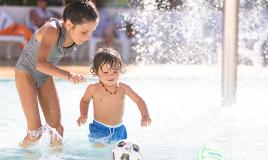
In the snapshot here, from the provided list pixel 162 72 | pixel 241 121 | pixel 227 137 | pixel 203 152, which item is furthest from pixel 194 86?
pixel 203 152

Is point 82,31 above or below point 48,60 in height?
above

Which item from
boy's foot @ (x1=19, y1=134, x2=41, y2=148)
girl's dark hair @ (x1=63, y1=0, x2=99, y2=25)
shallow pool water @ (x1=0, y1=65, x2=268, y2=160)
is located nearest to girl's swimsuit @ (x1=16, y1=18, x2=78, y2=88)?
girl's dark hair @ (x1=63, y1=0, x2=99, y2=25)

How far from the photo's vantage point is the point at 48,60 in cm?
476

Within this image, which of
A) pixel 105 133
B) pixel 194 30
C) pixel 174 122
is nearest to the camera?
pixel 105 133

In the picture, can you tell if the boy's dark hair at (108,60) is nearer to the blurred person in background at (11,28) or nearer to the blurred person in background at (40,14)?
the blurred person in background at (11,28)

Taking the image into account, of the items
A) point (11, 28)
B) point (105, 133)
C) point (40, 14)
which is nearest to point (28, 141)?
point (105, 133)

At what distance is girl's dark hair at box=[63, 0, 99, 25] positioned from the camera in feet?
15.0

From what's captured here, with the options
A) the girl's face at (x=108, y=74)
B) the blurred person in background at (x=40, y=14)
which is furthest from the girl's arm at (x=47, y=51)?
the blurred person in background at (x=40, y=14)

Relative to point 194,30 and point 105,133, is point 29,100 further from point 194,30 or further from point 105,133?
point 194,30

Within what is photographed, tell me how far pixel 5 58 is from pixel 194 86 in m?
5.37

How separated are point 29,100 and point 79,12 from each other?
710 millimetres

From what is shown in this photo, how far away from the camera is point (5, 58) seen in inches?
524

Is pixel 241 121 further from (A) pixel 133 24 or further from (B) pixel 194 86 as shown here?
(A) pixel 133 24

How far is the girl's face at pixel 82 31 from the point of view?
4.61 metres
